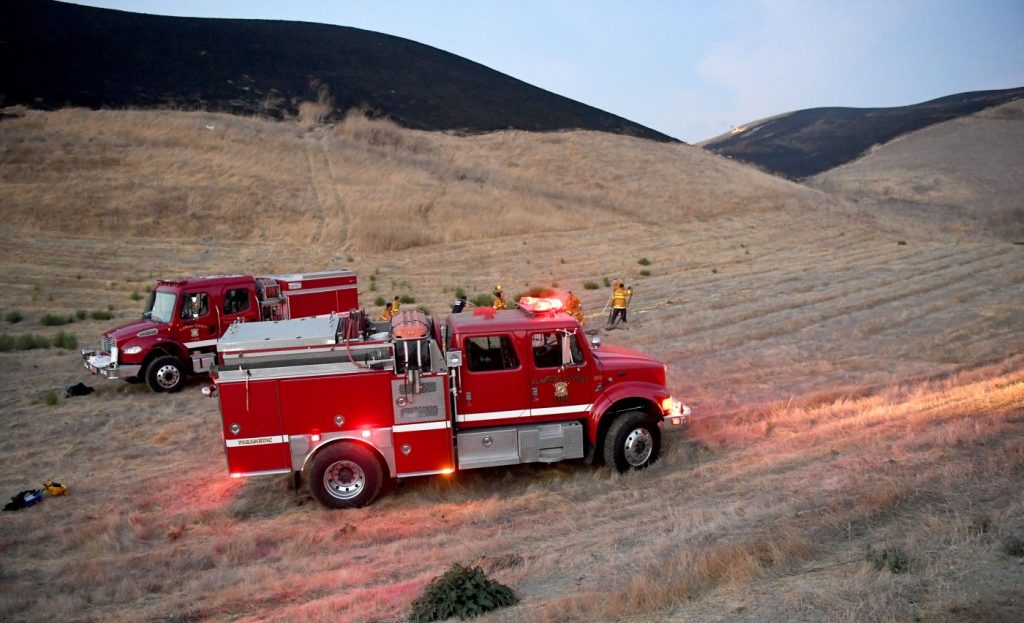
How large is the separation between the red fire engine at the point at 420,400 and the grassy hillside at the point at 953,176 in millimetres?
45484

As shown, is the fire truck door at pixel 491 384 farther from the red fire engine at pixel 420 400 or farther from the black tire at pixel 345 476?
the black tire at pixel 345 476

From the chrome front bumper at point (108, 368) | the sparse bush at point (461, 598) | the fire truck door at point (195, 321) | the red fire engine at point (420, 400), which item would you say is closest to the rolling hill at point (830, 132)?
the fire truck door at point (195, 321)

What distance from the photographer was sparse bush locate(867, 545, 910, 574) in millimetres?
5586

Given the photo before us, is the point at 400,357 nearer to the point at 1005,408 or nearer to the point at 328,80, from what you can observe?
the point at 1005,408

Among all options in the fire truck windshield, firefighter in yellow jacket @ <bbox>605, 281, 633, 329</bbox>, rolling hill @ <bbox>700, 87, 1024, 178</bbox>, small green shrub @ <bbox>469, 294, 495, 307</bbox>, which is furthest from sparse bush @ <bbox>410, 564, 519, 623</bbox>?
rolling hill @ <bbox>700, 87, 1024, 178</bbox>

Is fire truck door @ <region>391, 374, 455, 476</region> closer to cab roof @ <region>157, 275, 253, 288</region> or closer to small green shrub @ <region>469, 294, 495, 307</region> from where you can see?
cab roof @ <region>157, 275, 253, 288</region>

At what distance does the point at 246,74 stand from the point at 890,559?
248 ft

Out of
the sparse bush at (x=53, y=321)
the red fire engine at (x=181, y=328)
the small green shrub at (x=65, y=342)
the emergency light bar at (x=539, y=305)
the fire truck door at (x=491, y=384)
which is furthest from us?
the sparse bush at (x=53, y=321)

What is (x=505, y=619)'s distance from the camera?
5691 mm

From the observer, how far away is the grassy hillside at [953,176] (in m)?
55.6

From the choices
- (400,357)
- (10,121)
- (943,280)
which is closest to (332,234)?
(10,121)

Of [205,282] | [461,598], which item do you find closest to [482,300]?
[205,282]

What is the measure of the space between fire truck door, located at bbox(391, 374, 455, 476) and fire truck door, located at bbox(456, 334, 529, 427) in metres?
0.33

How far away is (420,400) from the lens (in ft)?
29.9
